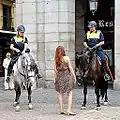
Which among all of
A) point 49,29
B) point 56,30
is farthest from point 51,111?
point 49,29

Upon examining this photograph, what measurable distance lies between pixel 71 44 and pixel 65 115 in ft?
28.4

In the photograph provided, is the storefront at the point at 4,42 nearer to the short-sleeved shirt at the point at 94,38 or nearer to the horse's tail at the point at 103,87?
the horse's tail at the point at 103,87

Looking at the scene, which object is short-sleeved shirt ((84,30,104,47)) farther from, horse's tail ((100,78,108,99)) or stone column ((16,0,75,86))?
stone column ((16,0,75,86))

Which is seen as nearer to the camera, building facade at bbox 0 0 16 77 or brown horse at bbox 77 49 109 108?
brown horse at bbox 77 49 109 108

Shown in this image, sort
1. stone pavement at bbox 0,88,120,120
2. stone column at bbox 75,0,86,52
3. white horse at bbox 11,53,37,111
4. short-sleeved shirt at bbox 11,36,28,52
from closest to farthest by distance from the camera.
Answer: stone pavement at bbox 0,88,120,120 < white horse at bbox 11,53,37,111 < short-sleeved shirt at bbox 11,36,28,52 < stone column at bbox 75,0,86,52

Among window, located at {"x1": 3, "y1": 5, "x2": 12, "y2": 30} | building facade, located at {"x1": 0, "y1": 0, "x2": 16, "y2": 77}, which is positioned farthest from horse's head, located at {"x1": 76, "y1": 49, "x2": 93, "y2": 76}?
window, located at {"x1": 3, "y1": 5, "x2": 12, "y2": 30}

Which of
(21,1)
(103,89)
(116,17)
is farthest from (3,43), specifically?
(103,89)

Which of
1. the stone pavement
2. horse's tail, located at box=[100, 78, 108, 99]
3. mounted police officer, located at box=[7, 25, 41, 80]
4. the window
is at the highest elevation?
the window

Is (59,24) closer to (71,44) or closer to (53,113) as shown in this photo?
(71,44)

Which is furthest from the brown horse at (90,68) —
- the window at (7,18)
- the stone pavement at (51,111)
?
the window at (7,18)

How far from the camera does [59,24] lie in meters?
19.1

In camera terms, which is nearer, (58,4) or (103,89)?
(103,89)

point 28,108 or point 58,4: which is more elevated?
point 58,4

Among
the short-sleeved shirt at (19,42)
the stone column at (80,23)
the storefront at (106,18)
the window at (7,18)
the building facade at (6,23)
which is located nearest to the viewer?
the short-sleeved shirt at (19,42)
